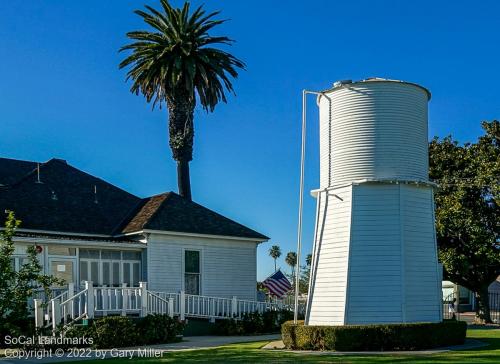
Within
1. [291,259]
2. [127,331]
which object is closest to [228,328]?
[127,331]

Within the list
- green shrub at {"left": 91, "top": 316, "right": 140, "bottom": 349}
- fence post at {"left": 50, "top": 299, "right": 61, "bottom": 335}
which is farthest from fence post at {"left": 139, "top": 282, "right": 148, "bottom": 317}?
fence post at {"left": 50, "top": 299, "right": 61, "bottom": 335}

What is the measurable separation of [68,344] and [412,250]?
11011 millimetres

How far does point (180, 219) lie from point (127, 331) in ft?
26.2

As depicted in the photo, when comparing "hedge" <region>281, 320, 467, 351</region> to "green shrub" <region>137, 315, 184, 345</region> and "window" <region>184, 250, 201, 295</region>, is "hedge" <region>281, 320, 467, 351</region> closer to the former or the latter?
"green shrub" <region>137, 315, 184, 345</region>

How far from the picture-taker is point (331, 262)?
21.2 metres

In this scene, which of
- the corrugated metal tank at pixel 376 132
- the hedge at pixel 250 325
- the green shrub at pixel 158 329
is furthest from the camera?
the hedge at pixel 250 325

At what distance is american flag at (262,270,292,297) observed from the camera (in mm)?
34719

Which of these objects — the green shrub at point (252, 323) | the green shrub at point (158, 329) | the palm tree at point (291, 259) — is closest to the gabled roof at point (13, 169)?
the green shrub at point (158, 329)

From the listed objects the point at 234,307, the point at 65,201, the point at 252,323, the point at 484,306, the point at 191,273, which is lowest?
the point at 484,306

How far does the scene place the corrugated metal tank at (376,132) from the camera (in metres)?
21.4

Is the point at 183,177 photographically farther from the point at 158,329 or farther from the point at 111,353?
the point at 111,353

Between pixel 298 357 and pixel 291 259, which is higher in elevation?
pixel 298 357

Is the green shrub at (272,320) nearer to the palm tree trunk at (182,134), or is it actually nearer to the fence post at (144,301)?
the fence post at (144,301)

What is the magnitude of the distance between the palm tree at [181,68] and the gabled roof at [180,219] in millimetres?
8467
